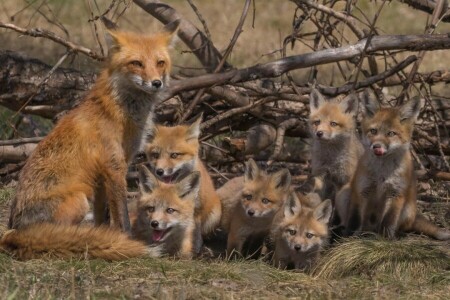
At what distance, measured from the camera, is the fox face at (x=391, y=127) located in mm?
7633

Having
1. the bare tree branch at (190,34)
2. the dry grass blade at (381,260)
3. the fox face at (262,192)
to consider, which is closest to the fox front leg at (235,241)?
the fox face at (262,192)

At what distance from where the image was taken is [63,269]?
6.45m

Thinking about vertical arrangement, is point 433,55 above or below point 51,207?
above

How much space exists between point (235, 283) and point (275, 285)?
286 mm

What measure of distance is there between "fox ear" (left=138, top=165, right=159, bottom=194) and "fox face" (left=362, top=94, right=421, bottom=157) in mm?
1853

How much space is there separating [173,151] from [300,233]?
1.38 meters

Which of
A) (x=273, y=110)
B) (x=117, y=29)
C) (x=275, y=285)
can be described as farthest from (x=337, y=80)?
(x=275, y=285)

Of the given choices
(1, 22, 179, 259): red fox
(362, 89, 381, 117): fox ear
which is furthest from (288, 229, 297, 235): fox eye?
(362, 89, 381, 117): fox ear

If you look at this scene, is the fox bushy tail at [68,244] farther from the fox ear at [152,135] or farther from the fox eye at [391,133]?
the fox eye at [391,133]

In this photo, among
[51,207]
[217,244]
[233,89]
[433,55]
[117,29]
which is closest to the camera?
[51,207]

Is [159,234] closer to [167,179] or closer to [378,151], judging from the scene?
[167,179]

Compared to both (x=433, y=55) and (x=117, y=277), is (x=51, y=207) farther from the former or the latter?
(x=433, y=55)

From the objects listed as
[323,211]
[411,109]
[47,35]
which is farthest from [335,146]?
[47,35]

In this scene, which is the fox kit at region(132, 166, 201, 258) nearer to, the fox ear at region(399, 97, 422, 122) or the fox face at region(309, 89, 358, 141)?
the fox face at region(309, 89, 358, 141)
